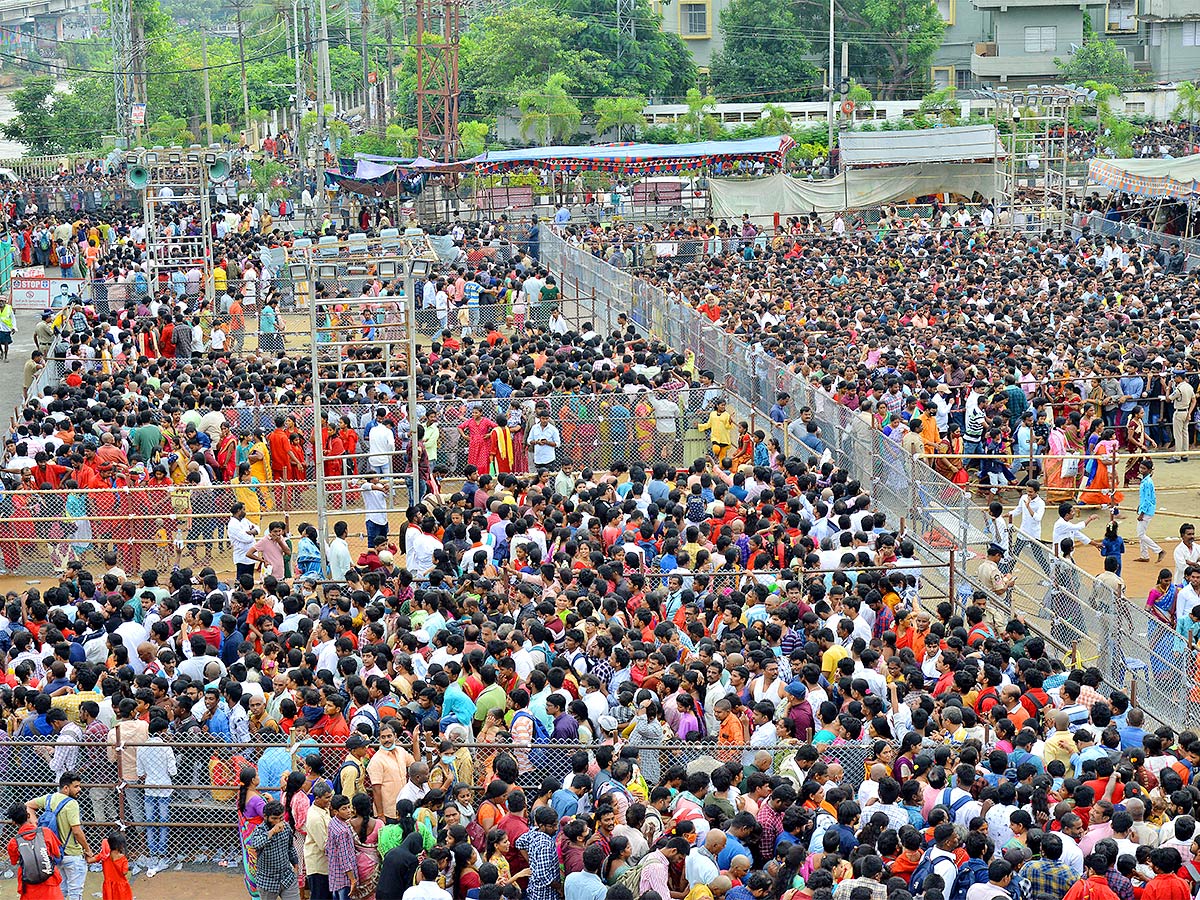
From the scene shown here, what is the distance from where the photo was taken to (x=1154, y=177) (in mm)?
32688

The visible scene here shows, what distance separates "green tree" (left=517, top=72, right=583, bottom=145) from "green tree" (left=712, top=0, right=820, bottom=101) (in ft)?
45.1

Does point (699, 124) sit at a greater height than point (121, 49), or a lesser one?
lesser

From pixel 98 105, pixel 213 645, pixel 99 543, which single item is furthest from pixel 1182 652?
pixel 98 105

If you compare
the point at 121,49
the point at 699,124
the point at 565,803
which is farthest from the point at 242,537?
the point at 121,49

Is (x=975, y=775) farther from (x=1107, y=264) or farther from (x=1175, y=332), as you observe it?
(x=1107, y=264)

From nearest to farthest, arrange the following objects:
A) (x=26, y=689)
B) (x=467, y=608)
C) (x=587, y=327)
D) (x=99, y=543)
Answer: (x=26, y=689) → (x=467, y=608) → (x=99, y=543) → (x=587, y=327)

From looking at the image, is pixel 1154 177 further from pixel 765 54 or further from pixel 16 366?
pixel 765 54

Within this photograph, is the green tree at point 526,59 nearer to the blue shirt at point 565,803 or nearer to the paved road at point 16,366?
the paved road at point 16,366

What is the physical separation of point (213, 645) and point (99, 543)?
519cm

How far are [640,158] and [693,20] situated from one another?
3783 cm

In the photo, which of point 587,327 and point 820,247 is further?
point 820,247

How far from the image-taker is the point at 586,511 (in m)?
15.8

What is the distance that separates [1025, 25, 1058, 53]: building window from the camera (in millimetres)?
74250

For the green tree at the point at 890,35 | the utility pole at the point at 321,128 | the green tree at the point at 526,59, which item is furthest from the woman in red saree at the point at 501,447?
the green tree at the point at 890,35
